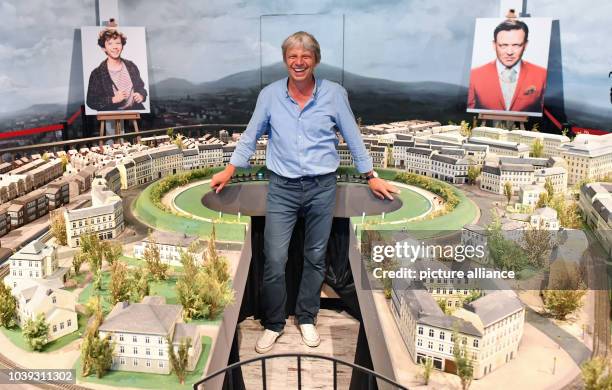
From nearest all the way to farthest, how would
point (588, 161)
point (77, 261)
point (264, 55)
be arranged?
point (77, 261) → point (588, 161) → point (264, 55)

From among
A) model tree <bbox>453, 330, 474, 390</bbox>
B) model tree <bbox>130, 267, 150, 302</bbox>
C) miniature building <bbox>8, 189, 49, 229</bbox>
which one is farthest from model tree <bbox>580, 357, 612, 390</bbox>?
miniature building <bbox>8, 189, 49, 229</bbox>

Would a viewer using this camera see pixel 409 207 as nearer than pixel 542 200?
No

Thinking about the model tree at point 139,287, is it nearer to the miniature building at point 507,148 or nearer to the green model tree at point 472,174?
the green model tree at point 472,174

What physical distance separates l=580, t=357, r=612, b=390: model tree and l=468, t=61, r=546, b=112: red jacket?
44.6 ft

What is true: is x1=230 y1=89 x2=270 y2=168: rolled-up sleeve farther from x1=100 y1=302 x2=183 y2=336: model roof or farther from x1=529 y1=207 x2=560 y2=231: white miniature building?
x1=529 y1=207 x2=560 y2=231: white miniature building

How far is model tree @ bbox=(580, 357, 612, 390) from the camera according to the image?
4094 mm

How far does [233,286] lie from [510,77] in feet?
42.7

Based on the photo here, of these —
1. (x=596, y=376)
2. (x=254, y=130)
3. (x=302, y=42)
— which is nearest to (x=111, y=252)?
(x=254, y=130)

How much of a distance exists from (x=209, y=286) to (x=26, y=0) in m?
16.0

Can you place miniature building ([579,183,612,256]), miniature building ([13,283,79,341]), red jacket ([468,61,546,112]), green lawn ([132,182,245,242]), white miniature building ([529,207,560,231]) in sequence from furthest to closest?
1. red jacket ([468,61,546,112])
2. green lawn ([132,182,245,242])
3. miniature building ([579,183,612,256])
4. white miniature building ([529,207,560,231])
5. miniature building ([13,283,79,341])

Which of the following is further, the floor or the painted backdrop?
the painted backdrop

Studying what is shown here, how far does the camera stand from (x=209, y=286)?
18.6ft

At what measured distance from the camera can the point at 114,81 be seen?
17438mm

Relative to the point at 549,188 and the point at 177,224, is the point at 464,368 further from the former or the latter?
the point at 549,188
